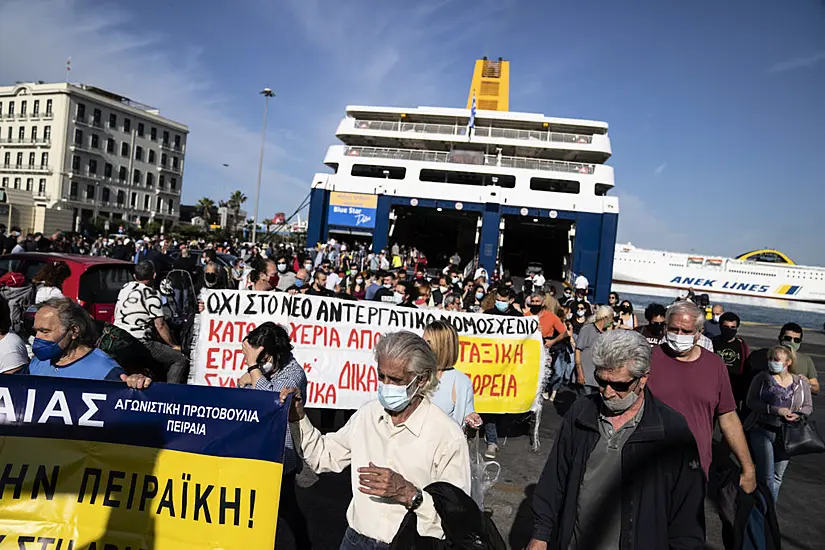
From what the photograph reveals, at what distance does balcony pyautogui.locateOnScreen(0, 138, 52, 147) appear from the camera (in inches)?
2383

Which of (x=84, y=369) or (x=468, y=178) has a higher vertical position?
(x=468, y=178)

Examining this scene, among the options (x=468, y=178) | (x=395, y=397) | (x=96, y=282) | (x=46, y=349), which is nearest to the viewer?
(x=395, y=397)

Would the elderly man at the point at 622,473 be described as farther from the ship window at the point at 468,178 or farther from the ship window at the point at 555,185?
the ship window at the point at 555,185

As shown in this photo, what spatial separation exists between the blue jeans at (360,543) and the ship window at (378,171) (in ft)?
85.9

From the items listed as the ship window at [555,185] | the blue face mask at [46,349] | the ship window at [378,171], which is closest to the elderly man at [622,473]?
the blue face mask at [46,349]

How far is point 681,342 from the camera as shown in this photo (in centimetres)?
333

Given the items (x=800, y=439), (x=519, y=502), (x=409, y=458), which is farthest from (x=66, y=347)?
(x=800, y=439)

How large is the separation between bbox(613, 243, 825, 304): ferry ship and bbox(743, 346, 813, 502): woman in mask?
6548 centimetres

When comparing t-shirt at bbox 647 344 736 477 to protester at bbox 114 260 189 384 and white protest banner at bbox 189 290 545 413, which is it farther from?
protester at bbox 114 260 189 384

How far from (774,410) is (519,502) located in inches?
85.9

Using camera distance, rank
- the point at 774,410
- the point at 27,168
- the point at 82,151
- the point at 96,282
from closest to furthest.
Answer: the point at 774,410 → the point at 96,282 → the point at 82,151 → the point at 27,168

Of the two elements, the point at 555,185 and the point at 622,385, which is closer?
the point at 622,385

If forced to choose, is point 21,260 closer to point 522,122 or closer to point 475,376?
point 475,376

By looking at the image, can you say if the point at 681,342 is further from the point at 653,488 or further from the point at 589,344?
the point at 589,344
